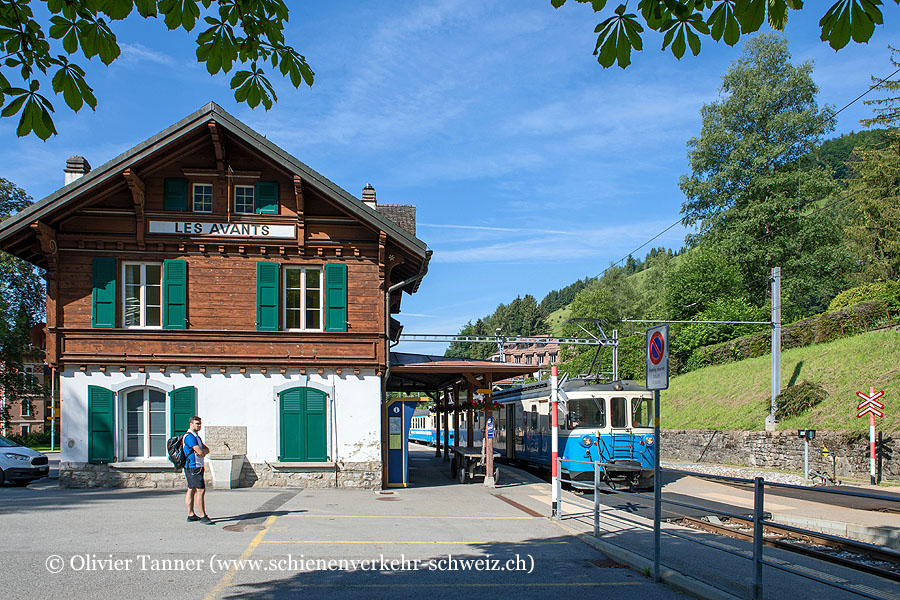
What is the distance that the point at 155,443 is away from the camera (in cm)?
1817

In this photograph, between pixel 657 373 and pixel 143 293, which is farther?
pixel 143 293

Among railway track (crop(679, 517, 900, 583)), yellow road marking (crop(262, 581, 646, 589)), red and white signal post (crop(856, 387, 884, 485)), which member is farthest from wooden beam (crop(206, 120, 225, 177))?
red and white signal post (crop(856, 387, 884, 485))

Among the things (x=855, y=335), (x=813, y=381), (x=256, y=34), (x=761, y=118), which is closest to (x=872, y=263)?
(x=761, y=118)

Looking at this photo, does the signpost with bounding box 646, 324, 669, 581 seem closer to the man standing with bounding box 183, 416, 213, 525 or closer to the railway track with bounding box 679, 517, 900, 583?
the railway track with bounding box 679, 517, 900, 583

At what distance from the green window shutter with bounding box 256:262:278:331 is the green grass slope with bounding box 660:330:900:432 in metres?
17.1

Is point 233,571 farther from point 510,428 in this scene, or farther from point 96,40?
point 510,428

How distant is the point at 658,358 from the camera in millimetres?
8094

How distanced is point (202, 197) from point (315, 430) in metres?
6.56

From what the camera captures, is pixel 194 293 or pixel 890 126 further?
pixel 890 126

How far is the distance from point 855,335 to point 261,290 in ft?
80.2

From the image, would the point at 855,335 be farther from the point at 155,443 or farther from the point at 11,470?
the point at 11,470

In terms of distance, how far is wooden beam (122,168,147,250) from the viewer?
17750mm

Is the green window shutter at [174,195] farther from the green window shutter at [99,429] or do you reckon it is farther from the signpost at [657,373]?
the signpost at [657,373]

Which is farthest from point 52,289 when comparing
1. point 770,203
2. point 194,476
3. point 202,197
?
point 770,203
